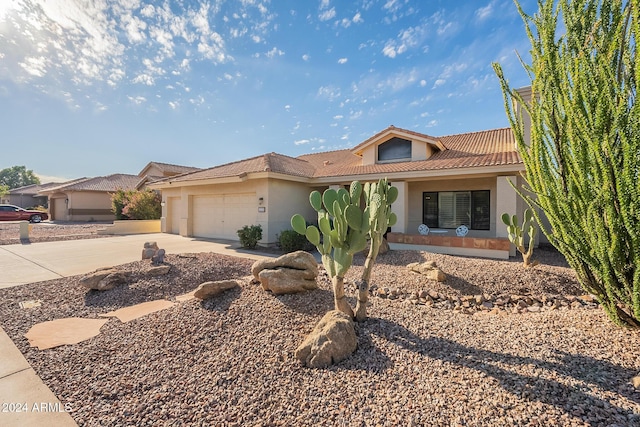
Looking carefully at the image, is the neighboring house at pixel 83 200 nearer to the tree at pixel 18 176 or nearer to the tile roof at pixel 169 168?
the tile roof at pixel 169 168

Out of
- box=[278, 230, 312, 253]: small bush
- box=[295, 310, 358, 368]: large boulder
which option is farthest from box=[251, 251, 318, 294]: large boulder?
box=[278, 230, 312, 253]: small bush

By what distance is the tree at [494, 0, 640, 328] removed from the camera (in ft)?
9.54

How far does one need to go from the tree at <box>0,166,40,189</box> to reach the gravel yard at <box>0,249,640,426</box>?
98816mm

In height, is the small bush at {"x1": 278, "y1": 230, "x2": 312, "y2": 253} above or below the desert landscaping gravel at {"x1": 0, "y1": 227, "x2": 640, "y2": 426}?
above

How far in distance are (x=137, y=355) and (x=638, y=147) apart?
6.13 metres

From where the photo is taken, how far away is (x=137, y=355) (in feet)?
12.3

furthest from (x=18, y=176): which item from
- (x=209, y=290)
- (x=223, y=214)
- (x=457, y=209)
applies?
(x=457, y=209)

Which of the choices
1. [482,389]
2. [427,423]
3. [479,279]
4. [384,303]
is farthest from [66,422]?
[479,279]

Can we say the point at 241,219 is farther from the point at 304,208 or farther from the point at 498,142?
the point at 498,142

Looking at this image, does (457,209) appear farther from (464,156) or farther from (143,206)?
(143,206)

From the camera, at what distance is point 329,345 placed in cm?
332

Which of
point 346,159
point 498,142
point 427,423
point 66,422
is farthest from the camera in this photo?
point 346,159

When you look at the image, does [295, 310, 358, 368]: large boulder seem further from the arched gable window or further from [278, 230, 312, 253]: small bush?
the arched gable window

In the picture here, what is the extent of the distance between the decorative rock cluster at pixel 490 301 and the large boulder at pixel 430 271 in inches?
25.5
